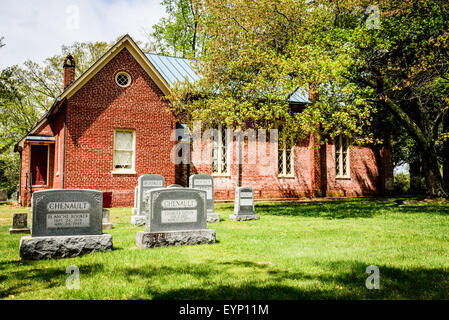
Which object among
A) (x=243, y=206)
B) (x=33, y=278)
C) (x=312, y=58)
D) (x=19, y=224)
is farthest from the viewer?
(x=312, y=58)

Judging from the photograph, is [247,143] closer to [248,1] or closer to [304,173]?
[304,173]

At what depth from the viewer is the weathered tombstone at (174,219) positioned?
25.2 feet

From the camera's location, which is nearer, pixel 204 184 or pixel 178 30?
pixel 204 184

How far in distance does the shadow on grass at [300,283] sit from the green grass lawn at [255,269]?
1 centimetres

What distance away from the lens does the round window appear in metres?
18.2

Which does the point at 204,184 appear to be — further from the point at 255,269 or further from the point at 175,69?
the point at 175,69

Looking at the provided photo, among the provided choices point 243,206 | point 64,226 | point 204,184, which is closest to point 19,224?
point 64,226

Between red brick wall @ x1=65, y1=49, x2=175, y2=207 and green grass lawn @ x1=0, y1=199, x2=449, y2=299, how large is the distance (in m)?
8.41

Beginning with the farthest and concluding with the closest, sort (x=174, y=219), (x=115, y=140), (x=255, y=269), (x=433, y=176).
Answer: (x=433, y=176) → (x=115, y=140) → (x=174, y=219) → (x=255, y=269)

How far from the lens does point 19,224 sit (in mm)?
10078

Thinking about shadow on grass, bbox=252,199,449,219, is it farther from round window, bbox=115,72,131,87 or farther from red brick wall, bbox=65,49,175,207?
round window, bbox=115,72,131,87

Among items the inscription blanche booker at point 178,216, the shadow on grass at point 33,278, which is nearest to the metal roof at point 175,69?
the inscription blanche booker at point 178,216

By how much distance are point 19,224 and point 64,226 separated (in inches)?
161
